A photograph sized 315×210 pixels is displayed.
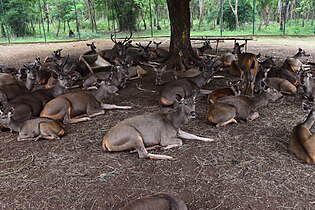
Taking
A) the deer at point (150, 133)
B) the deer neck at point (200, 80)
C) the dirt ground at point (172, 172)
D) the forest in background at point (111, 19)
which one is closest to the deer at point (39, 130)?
the dirt ground at point (172, 172)

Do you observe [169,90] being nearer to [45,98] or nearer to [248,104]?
[248,104]

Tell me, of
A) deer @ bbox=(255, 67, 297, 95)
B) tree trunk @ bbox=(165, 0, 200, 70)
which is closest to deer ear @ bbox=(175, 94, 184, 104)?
deer @ bbox=(255, 67, 297, 95)

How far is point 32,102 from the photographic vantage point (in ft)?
24.2

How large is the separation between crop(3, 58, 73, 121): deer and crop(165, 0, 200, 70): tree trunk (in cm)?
496

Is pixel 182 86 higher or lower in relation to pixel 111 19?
lower

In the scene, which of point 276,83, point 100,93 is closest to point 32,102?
point 100,93

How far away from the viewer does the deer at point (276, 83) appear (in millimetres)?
8703

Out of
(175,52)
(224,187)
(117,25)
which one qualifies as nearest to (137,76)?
(175,52)

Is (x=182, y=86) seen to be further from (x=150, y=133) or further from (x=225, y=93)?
(x=150, y=133)

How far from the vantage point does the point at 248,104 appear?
23.3ft

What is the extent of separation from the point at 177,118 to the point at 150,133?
70cm

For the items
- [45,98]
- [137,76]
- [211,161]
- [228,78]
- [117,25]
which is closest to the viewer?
A: [211,161]

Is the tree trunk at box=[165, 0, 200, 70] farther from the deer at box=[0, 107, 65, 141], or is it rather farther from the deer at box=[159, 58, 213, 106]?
the deer at box=[0, 107, 65, 141]

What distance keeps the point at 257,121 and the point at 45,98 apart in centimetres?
480
